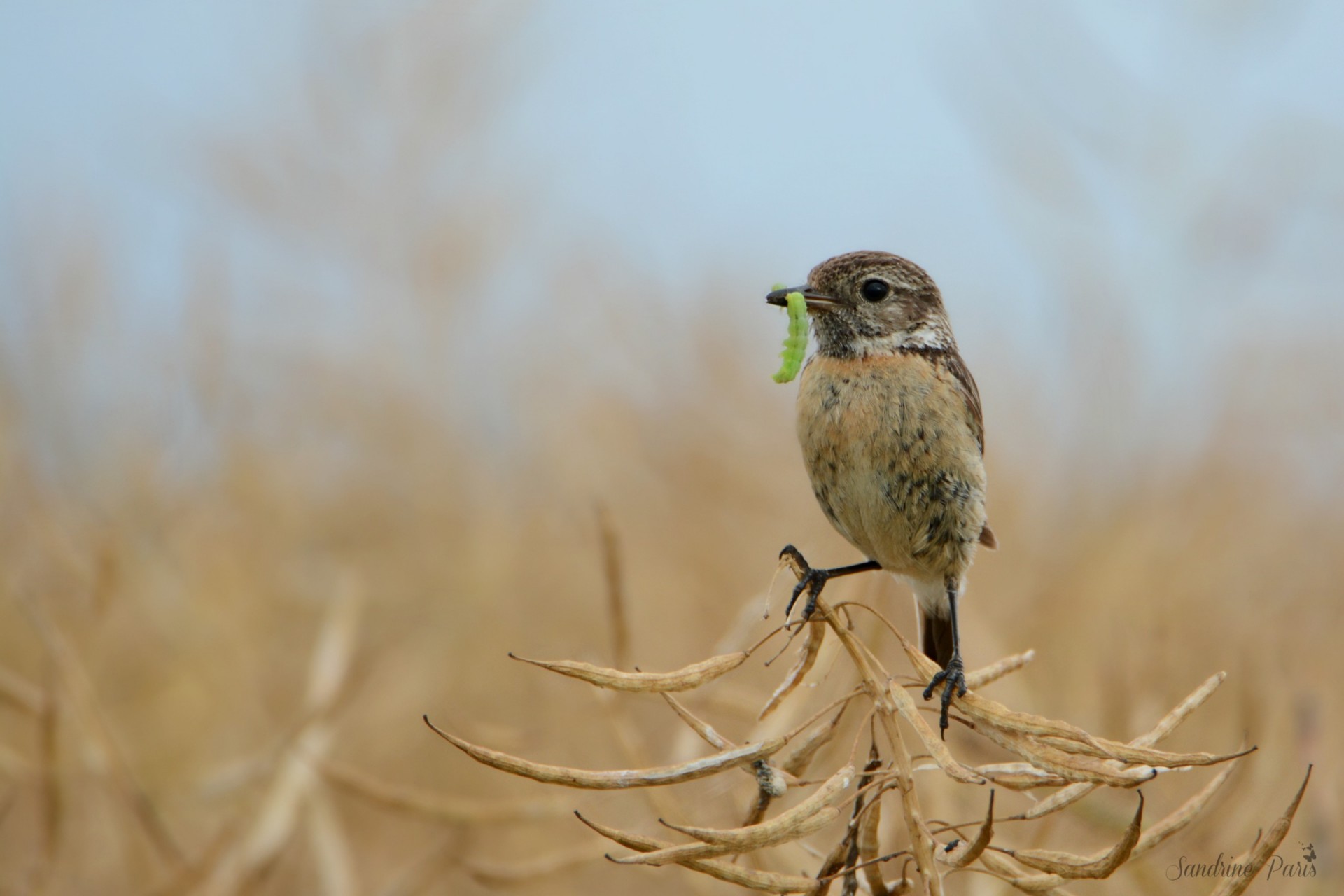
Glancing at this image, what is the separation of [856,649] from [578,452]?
4.48m

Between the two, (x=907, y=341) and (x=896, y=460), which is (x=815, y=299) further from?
(x=896, y=460)

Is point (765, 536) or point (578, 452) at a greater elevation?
point (578, 452)

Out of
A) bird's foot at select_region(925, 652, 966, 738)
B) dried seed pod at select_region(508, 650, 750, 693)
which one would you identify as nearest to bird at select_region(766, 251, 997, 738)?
bird's foot at select_region(925, 652, 966, 738)

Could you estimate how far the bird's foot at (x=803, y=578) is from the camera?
213 centimetres

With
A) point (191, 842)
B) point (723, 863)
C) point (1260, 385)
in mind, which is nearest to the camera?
point (723, 863)

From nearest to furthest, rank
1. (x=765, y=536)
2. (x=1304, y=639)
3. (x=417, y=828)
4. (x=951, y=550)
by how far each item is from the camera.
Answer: (x=951, y=550)
(x=1304, y=639)
(x=417, y=828)
(x=765, y=536)

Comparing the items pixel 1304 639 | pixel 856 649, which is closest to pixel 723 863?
pixel 856 649

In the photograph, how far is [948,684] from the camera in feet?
6.79

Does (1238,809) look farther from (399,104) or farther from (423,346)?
(399,104)

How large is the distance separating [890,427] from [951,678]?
0.88m

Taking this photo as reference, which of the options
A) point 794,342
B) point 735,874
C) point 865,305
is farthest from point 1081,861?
point 865,305

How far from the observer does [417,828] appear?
4293 mm

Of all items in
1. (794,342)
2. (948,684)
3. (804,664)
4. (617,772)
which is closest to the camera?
(617,772)

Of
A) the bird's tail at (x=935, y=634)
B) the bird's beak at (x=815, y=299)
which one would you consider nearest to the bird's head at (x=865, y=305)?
the bird's beak at (x=815, y=299)
